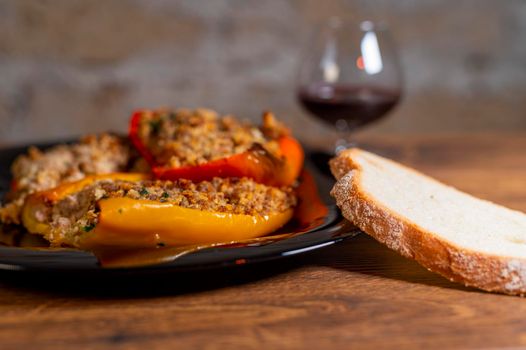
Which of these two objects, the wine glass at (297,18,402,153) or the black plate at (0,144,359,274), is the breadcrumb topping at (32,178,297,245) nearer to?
the black plate at (0,144,359,274)

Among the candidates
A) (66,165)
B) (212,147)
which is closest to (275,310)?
(212,147)

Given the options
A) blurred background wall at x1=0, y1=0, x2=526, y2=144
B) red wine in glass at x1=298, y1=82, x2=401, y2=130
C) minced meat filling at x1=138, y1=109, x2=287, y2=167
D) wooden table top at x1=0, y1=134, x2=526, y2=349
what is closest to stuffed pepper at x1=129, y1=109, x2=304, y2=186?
minced meat filling at x1=138, y1=109, x2=287, y2=167

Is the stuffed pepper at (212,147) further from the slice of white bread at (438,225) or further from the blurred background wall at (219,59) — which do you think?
the blurred background wall at (219,59)

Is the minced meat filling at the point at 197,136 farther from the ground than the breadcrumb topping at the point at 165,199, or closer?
farther from the ground

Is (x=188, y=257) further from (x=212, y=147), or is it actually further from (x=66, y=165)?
(x=66, y=165)

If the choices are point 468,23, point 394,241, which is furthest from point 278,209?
point 468,23

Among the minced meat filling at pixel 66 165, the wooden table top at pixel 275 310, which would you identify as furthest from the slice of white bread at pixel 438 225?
the minced meat filling at pixel 66 165

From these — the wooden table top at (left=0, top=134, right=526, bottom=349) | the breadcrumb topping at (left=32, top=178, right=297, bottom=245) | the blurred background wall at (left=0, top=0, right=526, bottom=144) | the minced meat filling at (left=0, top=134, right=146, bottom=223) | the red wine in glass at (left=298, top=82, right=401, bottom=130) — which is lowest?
the wooden table top at (left=0, top=134, right=526, bottom=349)

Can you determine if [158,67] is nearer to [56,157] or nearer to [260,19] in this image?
[260,19]

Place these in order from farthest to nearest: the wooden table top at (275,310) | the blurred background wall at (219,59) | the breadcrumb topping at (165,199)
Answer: the blurred background wall at (219,59)
the breadcrumb topping at (165,199)
the wooden table top at (275,310)
